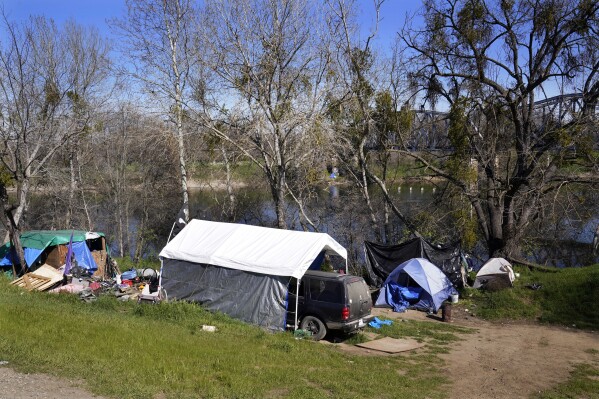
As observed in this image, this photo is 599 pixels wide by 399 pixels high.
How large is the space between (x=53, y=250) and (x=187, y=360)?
14434mm

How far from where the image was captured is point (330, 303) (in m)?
14.1

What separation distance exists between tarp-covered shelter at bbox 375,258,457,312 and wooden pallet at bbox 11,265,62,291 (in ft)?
36.0

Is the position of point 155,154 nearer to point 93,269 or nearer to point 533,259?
point 93,269

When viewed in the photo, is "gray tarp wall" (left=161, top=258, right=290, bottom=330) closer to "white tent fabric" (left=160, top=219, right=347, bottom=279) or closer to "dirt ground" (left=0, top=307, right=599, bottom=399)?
"white tent fabric" (left=160, top=219, right=347, bottom=279)

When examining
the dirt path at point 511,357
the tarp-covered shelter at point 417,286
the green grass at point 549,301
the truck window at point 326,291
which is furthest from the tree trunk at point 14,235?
the green grass at point 549,301

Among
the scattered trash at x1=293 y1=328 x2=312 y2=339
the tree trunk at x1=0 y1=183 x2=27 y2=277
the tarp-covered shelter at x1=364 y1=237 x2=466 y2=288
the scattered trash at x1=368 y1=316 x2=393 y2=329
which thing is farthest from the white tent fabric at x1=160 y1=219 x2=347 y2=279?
the tree trunk at x1=0 y1=183 x2=27 y2=277

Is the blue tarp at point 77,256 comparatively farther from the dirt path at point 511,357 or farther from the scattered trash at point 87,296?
the dirt path at point 511,357

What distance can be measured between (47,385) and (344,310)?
7.44m

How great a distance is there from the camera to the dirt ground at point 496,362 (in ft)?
26.5

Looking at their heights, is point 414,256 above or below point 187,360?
above

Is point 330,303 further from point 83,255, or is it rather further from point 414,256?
point 83,255

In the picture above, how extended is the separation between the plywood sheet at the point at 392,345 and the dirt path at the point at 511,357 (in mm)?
931

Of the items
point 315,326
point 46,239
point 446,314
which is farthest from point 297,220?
point 315,326

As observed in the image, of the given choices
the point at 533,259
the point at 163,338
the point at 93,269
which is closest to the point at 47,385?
the point at 163,338
